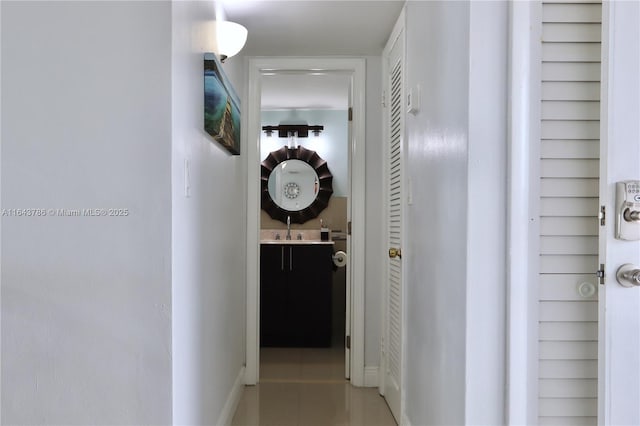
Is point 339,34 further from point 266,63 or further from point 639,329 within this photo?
point 639,329

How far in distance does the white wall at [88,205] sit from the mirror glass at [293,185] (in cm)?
314

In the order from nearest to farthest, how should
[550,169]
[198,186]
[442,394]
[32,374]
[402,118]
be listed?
[550,169]
[32,374]
[442,394]
[198,186]
[402,118]

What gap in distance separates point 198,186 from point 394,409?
163cm

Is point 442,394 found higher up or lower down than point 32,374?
lower down

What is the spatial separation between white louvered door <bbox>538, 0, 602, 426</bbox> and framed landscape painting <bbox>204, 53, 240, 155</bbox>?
45.7 inches

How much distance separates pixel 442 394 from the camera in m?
1.60

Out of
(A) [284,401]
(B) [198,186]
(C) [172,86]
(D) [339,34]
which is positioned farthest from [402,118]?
(A) [284,401]

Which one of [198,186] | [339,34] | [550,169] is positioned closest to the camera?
[550,169]

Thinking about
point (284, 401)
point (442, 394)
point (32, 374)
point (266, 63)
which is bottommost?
point (284, 401)

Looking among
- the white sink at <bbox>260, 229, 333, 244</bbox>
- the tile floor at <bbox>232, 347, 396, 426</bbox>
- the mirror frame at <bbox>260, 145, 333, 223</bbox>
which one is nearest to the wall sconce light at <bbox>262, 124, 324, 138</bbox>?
the mirror frame at <bbox>260, 145, 333, 223</bbox>

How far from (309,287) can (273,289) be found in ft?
0.98

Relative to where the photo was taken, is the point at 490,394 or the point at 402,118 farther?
the point at 402,118

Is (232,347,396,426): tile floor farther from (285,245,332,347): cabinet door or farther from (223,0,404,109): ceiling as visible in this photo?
(223,0,404,109): ceiling

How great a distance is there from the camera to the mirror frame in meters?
4.54
